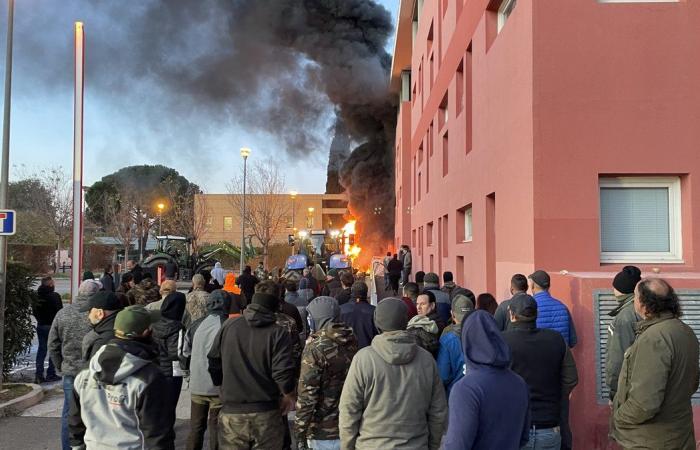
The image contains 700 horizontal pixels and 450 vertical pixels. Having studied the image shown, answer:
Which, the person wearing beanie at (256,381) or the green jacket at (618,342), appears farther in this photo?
the green jacket at (618,342)

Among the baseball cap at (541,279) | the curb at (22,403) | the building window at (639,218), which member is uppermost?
the building window at (639,218)

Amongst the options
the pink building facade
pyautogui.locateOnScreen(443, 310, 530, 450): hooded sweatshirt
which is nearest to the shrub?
the pink building facade

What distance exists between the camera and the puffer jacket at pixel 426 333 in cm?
448

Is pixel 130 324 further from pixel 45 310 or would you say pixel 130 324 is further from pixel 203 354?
pixel 45 310

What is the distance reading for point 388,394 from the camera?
9.50 ft

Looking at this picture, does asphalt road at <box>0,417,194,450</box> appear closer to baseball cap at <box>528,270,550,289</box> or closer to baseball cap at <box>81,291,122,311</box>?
baseball cap at <box>81,291,122,311</box>

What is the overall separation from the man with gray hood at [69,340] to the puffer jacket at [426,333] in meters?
3.12

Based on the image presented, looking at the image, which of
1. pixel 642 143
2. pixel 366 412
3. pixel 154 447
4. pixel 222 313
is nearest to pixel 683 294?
pixel 642 143

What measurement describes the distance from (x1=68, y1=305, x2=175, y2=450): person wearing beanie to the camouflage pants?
0.79m

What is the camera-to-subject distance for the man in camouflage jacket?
3363mm

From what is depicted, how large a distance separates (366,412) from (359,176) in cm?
3445

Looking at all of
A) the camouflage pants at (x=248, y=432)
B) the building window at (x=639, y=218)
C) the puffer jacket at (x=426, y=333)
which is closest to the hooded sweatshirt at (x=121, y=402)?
the camouflage pants at (x=248, y=432)

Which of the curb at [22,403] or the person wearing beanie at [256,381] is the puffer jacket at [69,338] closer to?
the person wearing beanie at [256,381]

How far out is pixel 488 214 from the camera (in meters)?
9.09
